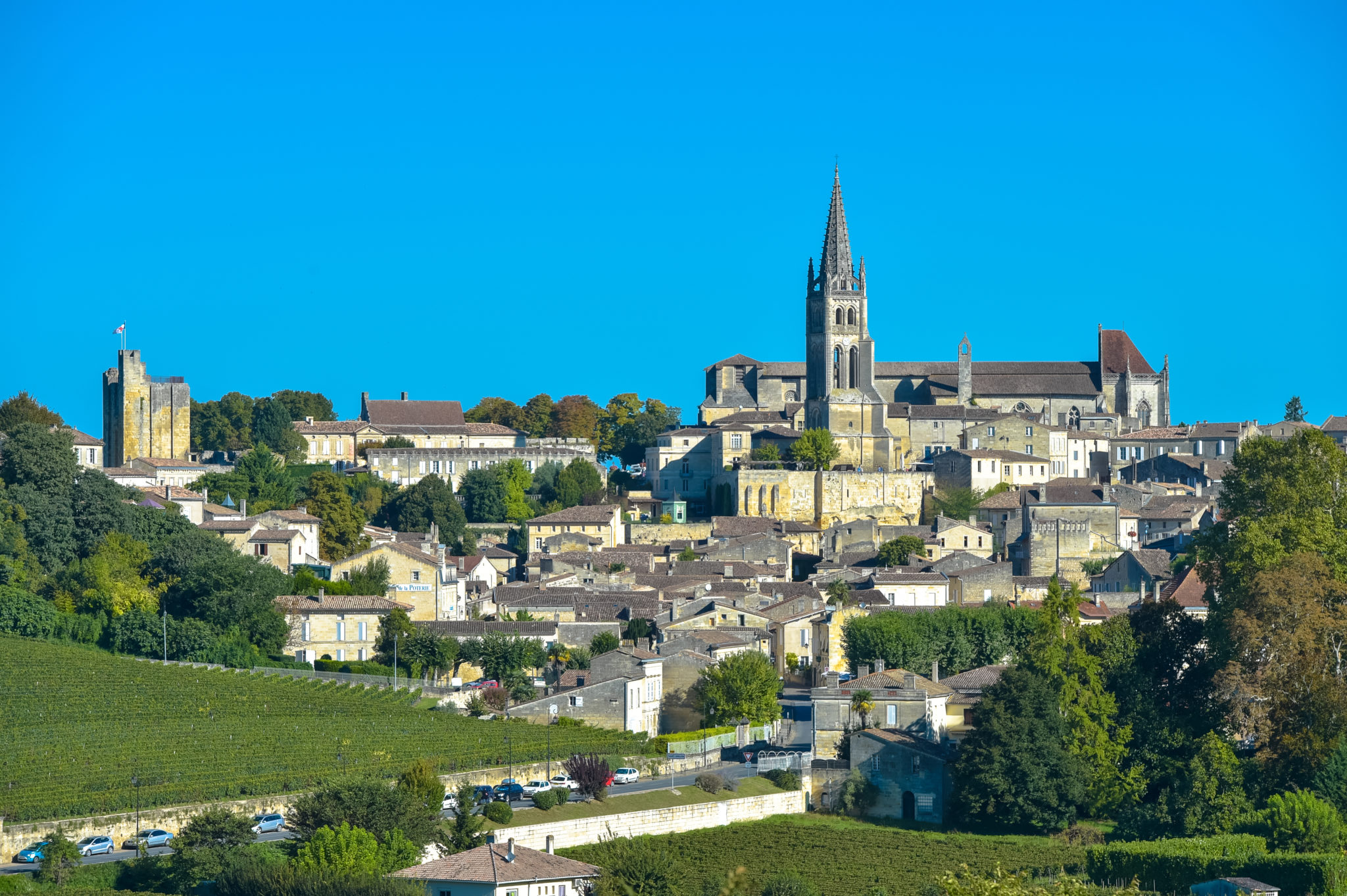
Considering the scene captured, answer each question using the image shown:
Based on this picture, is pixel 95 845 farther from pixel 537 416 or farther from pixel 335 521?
pixel 537 416

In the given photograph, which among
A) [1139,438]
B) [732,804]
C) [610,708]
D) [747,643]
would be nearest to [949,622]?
[747,643]

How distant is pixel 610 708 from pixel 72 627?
51.8ft

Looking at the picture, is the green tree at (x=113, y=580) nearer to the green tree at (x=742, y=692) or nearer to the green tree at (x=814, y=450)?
the green tree at (x=742, y=692)

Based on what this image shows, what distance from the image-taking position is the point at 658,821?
4366 centimetres

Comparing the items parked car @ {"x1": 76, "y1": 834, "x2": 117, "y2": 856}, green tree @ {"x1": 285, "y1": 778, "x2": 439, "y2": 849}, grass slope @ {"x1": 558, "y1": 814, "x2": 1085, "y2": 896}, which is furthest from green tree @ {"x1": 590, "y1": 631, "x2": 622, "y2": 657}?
parked car @ {"x1": 76, "y1": 834, "x2": 117, "y2": 856}

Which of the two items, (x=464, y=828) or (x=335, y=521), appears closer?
(x=464, y=828)

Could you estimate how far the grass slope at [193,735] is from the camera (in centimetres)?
4112

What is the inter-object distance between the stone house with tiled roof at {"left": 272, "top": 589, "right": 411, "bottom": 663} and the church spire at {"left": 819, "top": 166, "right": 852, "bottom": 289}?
47883 millimetres

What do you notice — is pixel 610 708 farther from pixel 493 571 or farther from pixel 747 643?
pixel 493 571

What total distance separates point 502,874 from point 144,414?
66997 mm

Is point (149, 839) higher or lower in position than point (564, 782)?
lower

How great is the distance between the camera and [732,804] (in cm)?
4528

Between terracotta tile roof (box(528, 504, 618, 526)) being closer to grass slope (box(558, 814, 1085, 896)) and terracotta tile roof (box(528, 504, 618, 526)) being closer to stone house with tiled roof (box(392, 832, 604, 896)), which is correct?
grass slope (box(558, 814, 1085, 896))

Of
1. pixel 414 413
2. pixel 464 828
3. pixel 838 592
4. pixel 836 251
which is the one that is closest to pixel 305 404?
pixel 414 413
